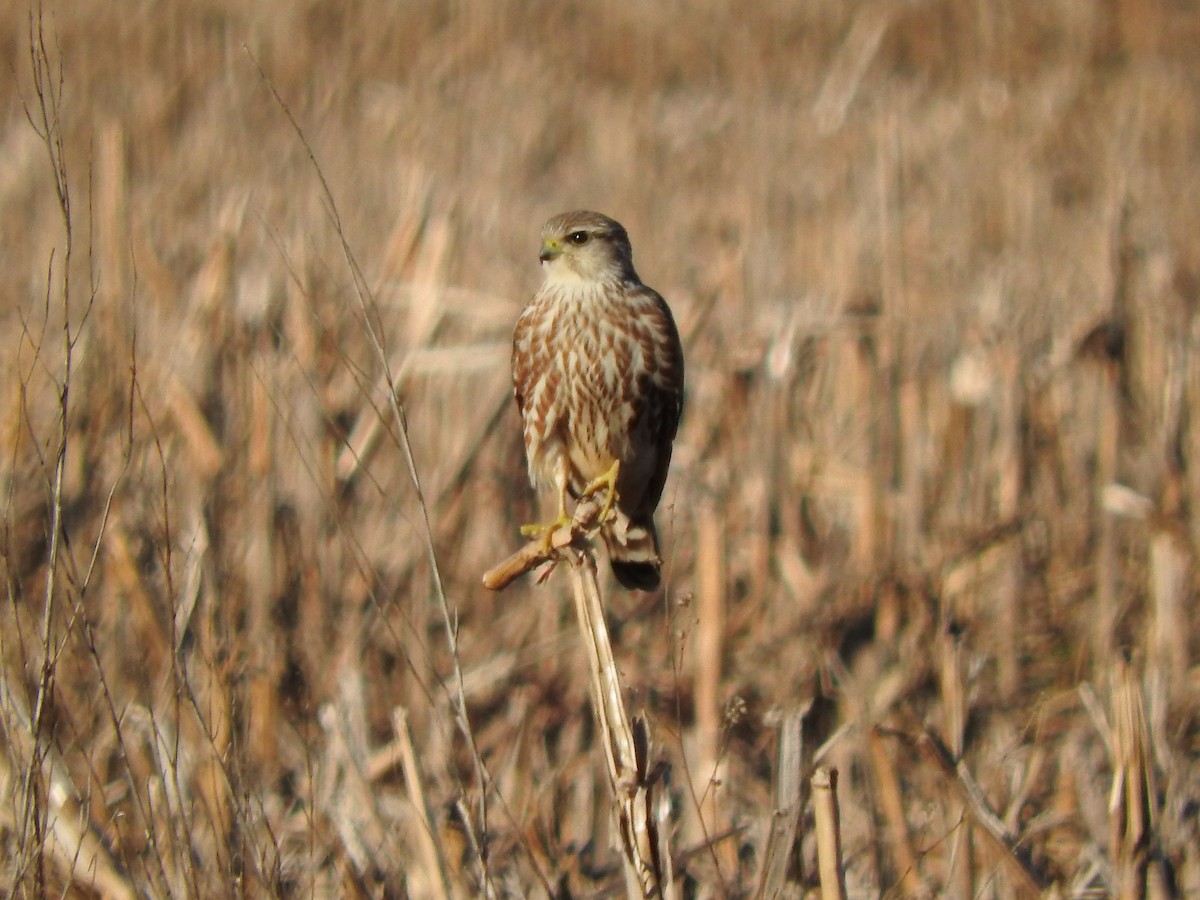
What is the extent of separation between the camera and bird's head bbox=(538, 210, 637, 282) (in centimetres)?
392

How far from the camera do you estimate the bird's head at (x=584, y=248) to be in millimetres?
3924

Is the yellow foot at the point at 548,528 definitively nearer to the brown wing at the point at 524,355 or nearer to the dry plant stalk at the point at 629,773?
the dry plant stalk at the point at 629,773

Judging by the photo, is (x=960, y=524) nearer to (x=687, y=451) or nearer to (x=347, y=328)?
(x=687, y=451)

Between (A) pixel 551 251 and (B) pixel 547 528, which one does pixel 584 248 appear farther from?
(B) pixel 547 528

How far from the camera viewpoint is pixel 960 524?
484 cm

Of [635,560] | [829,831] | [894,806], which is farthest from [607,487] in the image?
[829,831]

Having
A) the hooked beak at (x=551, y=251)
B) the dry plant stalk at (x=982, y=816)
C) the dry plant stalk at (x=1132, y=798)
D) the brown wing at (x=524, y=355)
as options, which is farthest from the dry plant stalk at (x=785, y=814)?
the hooked beak at (x=551, y=251)

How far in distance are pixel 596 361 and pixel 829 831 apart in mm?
1644

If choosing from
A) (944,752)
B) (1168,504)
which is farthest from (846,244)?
(944,752)

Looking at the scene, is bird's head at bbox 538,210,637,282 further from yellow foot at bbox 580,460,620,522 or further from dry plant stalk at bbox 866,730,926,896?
dry plant stalk at bbox 866,730,926,896

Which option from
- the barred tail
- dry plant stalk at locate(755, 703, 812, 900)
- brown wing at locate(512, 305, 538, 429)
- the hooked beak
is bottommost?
dry plant stalk at locate(755, 703, 812, 900)

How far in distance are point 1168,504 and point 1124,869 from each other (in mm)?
1680

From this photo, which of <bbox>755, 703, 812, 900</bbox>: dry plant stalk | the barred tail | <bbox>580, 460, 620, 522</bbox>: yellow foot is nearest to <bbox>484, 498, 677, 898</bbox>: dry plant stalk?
<bbox>755, 703, 812, 900</bbox>: dry plant stalk

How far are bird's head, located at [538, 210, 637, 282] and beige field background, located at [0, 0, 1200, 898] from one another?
1.82 ft
